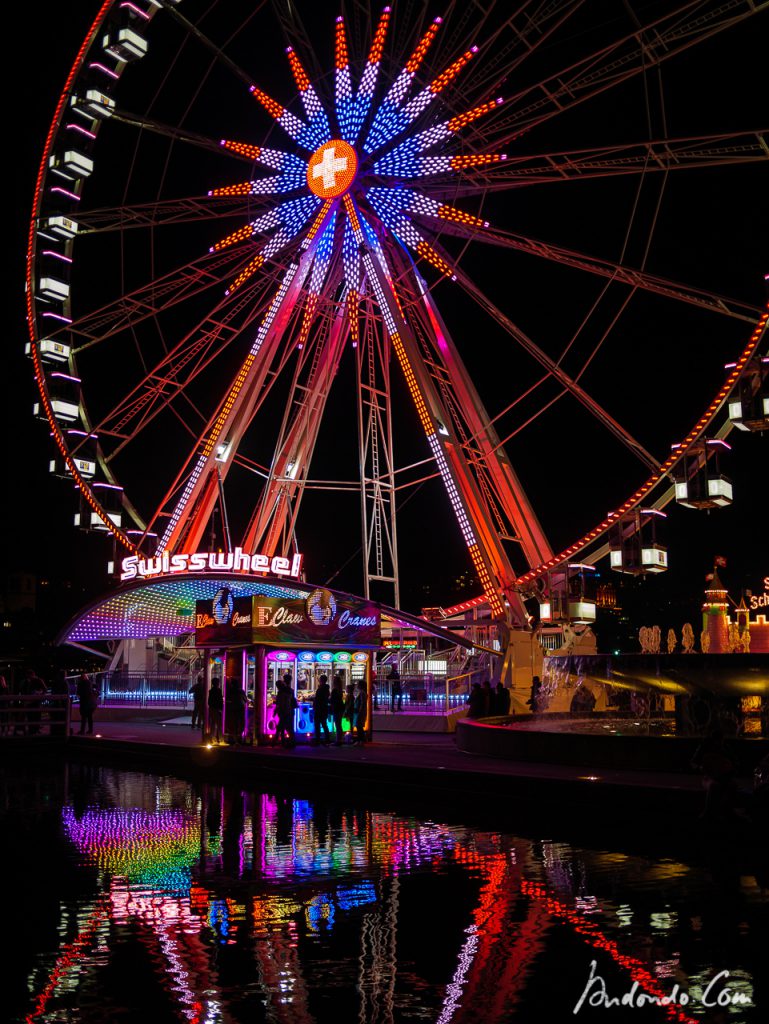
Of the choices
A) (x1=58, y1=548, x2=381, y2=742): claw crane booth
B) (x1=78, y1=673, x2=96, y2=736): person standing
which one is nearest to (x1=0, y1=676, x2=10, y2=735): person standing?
(x1=78, y1=673, x2=96, y2=736): person standing

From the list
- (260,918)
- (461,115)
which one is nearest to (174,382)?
(461,115)

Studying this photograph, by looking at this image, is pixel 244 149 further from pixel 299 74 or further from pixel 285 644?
pixel 285 644

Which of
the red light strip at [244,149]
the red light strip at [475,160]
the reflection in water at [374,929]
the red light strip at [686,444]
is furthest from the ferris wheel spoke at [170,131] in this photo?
the reflection in water at [374,929]

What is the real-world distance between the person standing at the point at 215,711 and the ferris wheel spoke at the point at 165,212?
12.5 metres

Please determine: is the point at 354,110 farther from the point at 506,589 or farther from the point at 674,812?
the point at 674,812

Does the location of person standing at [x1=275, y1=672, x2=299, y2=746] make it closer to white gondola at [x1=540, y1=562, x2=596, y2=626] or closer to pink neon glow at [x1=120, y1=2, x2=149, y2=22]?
white gondola at [x1=540, y1=562, x2=596, y2=626]

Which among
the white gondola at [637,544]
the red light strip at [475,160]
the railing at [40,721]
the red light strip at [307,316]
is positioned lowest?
the railing at [40,721]

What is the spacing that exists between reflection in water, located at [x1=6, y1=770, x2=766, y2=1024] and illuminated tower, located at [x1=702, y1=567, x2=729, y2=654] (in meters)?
16.7

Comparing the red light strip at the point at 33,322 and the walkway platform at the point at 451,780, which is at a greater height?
the red light strip at the point at 33,322

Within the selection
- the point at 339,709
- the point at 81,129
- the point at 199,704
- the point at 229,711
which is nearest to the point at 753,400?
the point at 339,709

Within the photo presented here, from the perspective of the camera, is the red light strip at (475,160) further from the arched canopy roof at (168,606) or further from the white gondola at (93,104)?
the arched canopy roof at (168,606)

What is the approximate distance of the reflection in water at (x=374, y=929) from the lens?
20.1 ft

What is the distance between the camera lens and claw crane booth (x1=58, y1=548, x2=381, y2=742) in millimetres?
24078

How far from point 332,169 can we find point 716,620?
15.1 metres
